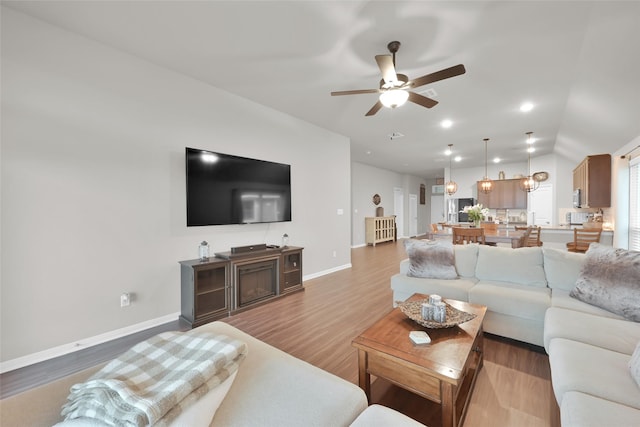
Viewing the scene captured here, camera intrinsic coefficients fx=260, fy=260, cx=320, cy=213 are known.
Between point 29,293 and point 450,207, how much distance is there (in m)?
10.5

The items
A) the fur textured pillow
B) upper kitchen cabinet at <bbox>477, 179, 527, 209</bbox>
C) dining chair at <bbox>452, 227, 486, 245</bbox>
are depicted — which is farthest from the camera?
upper kitchen cabinet at <bbox>477, 179, 527, 209</bbox>

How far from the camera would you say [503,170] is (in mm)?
8859

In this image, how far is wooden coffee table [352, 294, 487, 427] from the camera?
137cm

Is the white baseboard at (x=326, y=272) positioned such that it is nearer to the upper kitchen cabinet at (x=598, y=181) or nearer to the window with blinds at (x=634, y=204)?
the window with blinds at (x=634, y=204)

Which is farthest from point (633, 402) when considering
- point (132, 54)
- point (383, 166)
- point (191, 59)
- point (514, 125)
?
point (383, 166)

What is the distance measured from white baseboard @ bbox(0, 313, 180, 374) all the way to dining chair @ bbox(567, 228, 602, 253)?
669 centimetres

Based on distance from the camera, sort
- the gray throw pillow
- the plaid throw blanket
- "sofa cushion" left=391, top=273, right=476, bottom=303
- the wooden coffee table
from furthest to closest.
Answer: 1. the gray throw pillow
2. "sofa cushion" left=391, top=273, right=476, bottom=303
3. the wooden coffee table
4. the plaid throw blanket

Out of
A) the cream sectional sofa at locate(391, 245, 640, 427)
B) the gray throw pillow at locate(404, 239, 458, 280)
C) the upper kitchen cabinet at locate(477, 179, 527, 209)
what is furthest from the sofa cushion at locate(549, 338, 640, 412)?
the upper kitchen cabinet at locate(477, 179, 527, 209)

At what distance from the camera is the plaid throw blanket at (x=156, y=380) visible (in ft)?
2.83

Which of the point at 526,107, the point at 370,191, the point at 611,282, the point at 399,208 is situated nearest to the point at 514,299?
the point at 611,282

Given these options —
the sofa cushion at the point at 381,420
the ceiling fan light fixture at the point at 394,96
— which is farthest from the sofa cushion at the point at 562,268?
the sofa cushion at the point at 381,420

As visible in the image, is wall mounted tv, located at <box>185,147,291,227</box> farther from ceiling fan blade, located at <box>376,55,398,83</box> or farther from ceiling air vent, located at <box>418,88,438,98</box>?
ceiling air vent, located at <box>418,88,438,98</box>

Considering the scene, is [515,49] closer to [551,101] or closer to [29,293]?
[551,101]

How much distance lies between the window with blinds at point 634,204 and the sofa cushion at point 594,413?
186 inches
